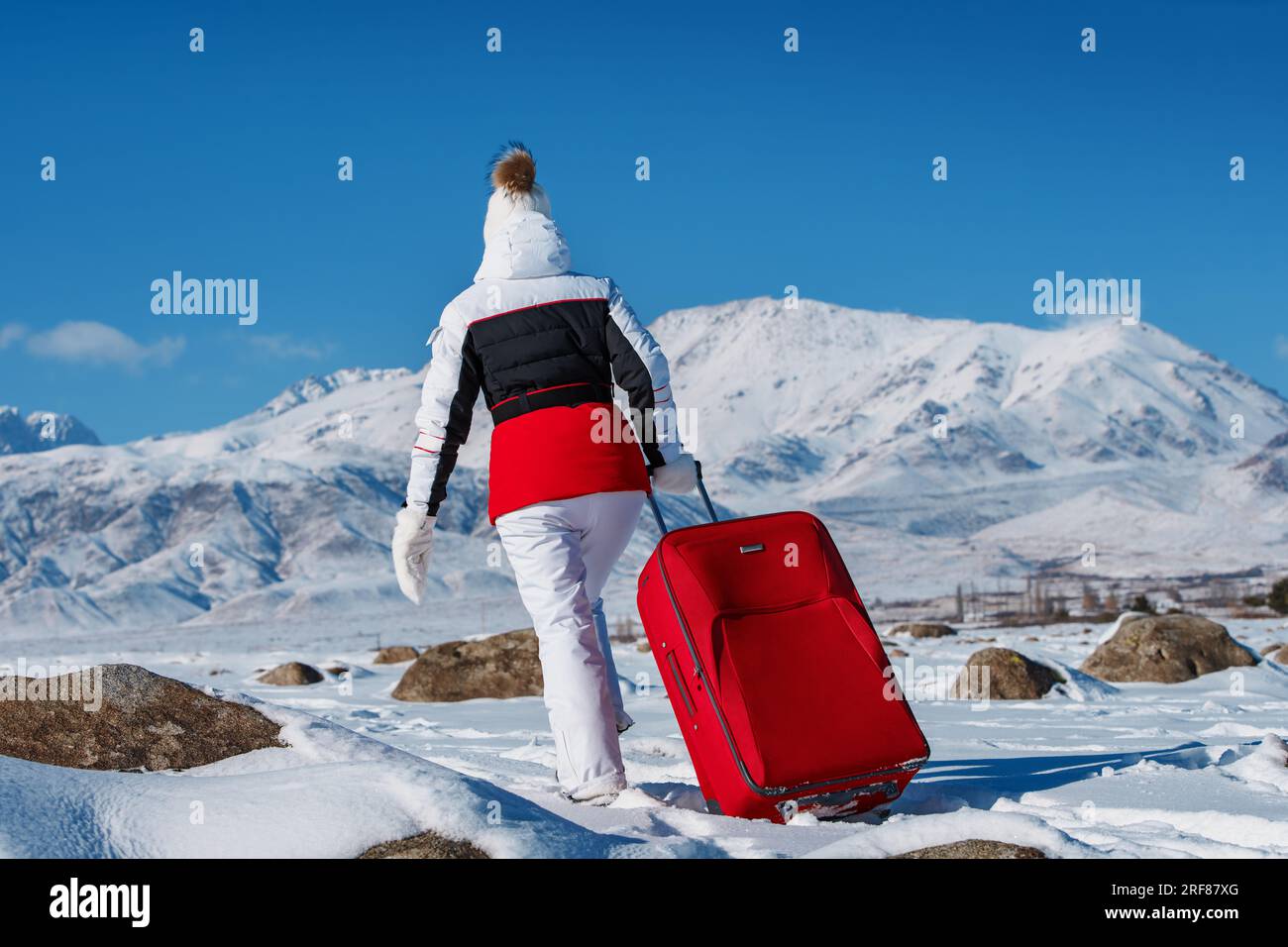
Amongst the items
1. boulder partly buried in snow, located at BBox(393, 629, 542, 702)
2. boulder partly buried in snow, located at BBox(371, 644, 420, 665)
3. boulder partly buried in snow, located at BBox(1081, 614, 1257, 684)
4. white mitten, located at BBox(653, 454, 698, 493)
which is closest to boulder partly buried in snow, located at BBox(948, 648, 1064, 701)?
boulder partly buried in snow, located at BBox(1081, 614, 1257, 684)

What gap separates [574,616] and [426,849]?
1683 mm

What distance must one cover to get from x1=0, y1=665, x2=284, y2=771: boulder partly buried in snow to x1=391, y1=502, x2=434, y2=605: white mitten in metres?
0.82

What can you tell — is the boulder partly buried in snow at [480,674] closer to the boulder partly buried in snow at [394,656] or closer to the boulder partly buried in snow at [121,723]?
the boulder partly buried in snow at [121,723]

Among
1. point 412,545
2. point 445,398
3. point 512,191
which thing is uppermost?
point 512,191

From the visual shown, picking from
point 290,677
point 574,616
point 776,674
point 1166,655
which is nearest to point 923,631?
point 1166,655

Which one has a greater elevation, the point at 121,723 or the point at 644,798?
the point at 121,723

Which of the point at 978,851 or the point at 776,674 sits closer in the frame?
the point at 978,851
